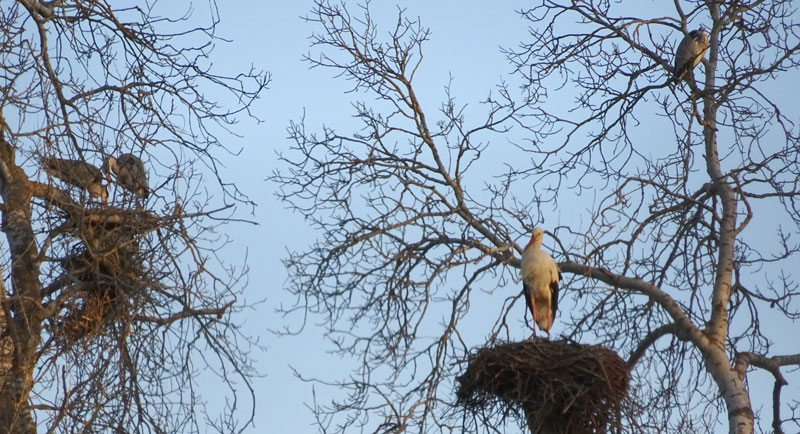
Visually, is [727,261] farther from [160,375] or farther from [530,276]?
[160,375]

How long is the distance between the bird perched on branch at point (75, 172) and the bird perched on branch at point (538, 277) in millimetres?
3770

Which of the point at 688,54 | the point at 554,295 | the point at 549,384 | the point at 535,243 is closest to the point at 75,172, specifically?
the point at 549,384

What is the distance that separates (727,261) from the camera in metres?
9.91

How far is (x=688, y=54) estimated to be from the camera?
34.8ft

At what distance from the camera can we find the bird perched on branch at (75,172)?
7737 mm

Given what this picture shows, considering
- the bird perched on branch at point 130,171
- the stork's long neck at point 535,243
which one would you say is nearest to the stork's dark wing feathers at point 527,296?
the stork's long neck at point 535,243

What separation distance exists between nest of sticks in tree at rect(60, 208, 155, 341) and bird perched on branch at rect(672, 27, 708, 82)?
4821 millimetres

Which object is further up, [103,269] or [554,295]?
[554,295]

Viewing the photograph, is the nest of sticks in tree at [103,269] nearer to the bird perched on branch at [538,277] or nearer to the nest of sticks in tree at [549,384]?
the nest of sticks in tree at [549,384]

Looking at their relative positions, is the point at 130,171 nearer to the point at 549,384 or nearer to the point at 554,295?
the point at 549,384

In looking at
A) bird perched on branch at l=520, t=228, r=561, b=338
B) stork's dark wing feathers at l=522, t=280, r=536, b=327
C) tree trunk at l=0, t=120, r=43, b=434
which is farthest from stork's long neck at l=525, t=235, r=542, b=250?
tree trunk at l=0, t=120, r=43, b=434

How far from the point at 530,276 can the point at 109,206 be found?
4014 millimetres

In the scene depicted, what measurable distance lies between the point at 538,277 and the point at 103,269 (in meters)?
3.96

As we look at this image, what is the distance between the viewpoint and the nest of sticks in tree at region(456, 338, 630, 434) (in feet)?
29.2
